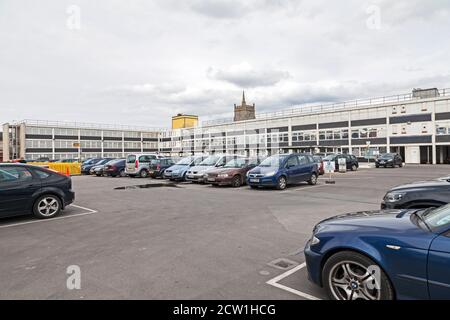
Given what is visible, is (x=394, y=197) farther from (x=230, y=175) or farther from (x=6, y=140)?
(x=6, y=140)

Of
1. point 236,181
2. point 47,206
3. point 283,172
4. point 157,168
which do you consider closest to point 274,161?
point 283,172

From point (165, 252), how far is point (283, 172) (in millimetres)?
9482

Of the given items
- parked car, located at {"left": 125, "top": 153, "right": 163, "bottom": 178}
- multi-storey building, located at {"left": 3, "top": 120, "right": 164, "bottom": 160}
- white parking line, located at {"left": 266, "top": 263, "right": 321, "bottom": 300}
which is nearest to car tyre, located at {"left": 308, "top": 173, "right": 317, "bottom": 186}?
parked car, located at {"left": 125, "top": 153, "right": 163, "bottom": 178}

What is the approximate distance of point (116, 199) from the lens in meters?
11.0

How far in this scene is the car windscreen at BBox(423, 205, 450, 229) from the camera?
9.68 feet

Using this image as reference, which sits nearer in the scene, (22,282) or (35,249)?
(22,282)

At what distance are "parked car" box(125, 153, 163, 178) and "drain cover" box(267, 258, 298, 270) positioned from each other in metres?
17.6

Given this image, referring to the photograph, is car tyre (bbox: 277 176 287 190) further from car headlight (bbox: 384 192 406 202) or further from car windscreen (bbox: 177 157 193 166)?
car windscreen (bbox: 177 157 193 166)

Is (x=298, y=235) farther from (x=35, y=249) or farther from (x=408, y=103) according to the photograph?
(x=408, y=103)

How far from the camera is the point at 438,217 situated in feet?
10.5

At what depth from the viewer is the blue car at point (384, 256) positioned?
8.74 feet

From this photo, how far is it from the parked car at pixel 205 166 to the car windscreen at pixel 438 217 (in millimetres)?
12876

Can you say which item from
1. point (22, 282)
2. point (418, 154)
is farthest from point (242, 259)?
point (418, 154)
